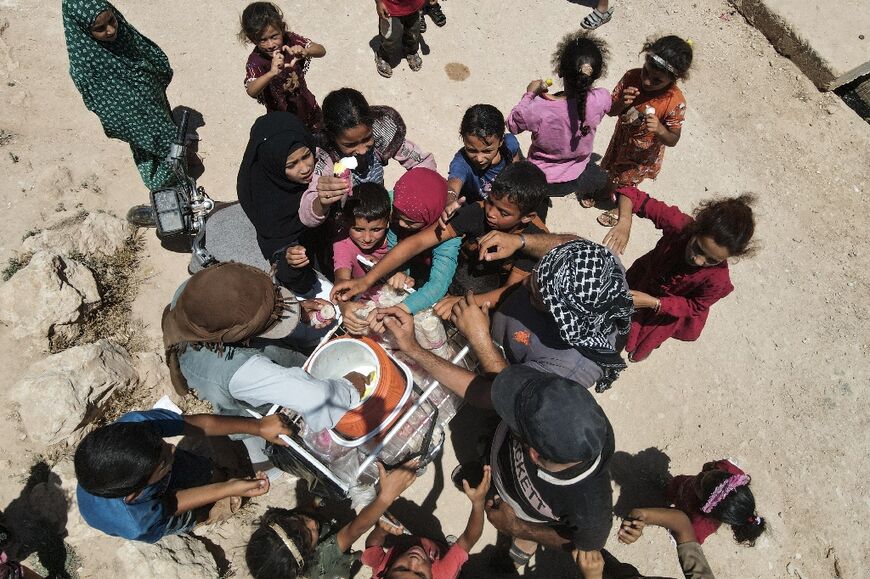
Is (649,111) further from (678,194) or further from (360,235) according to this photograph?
(360,235)

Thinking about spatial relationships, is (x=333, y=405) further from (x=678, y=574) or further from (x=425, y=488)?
A: (x=678, y=574)

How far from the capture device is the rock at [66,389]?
11.2 feet

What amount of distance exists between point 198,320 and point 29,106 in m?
4.24

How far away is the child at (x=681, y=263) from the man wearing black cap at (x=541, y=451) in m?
1.22

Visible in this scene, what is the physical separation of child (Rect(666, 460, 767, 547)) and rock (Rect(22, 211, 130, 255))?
4723mm

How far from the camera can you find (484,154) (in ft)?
11.3

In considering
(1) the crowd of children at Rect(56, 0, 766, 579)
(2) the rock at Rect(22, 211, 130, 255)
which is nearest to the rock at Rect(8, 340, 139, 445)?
(2) the rock at Rect(22, 211, 130, 255)

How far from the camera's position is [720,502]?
3068 mm

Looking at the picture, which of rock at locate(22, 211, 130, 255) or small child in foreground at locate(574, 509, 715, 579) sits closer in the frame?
small child in foreground at locate(574, 509, 715, 579)

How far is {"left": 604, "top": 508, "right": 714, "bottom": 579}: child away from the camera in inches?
118

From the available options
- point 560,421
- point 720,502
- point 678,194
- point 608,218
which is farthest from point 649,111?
point 560,421

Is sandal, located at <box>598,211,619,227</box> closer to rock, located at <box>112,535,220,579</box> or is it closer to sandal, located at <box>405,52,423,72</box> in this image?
sandal, located at <box>405,52,423,72</box>

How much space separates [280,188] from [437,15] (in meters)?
3.72

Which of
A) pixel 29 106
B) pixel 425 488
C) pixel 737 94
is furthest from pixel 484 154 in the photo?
pixel 29 106
